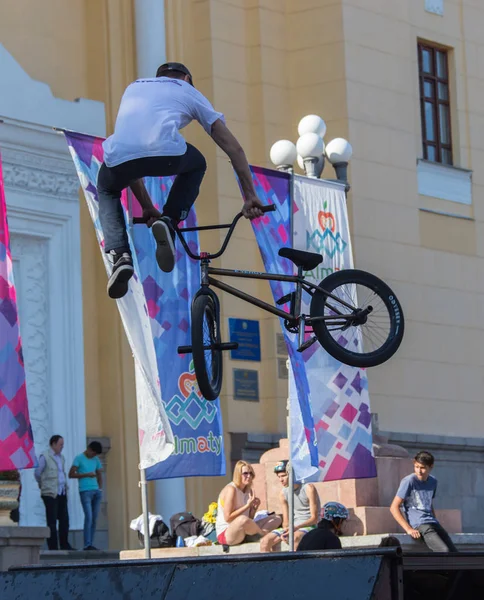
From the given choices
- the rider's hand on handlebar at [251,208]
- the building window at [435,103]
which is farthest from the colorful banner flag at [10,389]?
the building window at [435,103]

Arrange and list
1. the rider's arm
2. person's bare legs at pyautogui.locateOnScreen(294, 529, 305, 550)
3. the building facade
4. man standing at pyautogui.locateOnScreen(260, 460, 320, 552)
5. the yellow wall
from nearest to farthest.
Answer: the rider's arm → person's bare legs at pyautogui.locateOnScreen(294, 529, 305, 550) → man standing at pyautogui.locateOnScreen(260, 460, 320, 552) → the building facade → the yellow wall

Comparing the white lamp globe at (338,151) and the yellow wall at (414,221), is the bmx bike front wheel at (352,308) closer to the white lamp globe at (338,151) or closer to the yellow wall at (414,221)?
the white lamp globe at (338,151)

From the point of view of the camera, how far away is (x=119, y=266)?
9.88m

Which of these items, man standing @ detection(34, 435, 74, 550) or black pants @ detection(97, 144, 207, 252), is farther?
man standing @ detection(34, 435, 74, 550)

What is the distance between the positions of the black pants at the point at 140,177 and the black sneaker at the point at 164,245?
0.22m

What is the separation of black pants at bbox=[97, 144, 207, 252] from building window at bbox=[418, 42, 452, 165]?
13796 millimetres

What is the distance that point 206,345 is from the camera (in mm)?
10086

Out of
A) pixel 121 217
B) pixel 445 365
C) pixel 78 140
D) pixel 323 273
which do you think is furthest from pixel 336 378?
pixel 445 365

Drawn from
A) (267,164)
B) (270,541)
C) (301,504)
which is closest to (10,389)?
(270,541)

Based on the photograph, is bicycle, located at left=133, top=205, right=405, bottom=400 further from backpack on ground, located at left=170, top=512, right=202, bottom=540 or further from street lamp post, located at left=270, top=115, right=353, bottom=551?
street lamp post, located at left=270, top=115, right=353, bottom=551

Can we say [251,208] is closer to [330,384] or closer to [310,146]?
[330,384]

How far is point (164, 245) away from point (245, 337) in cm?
1129

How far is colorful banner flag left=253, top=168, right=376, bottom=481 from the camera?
1442 cm

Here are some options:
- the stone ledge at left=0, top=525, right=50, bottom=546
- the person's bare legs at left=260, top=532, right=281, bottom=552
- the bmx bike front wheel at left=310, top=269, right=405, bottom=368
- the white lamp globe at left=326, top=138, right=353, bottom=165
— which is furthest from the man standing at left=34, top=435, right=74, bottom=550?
the bmx bike front wheel at left=310, top=269, right=405, bottom=368
